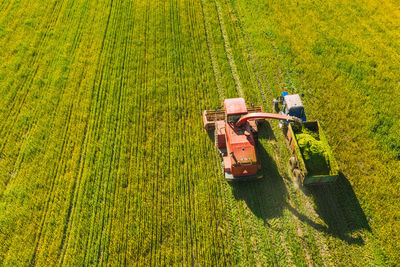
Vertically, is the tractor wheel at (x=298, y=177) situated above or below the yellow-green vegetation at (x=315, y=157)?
below

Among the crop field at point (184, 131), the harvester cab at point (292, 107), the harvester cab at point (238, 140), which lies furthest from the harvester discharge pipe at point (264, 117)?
the crop field at point (184, 131)

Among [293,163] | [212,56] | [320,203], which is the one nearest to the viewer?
[320,203]

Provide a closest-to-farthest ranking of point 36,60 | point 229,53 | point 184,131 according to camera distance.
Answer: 1. point 184,131
2. point 36,60
3. point 229,53

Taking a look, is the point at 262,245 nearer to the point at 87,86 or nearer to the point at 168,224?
the point at 168,224

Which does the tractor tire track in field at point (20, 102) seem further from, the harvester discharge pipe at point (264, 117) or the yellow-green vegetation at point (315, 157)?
the yellow-green vegetation at point (315, 157)

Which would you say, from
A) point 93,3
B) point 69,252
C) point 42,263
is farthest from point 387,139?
point 93,3

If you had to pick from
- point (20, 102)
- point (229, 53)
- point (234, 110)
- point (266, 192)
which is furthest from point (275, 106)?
point (20, 102)

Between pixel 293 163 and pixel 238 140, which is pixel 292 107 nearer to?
pixel 293 163
